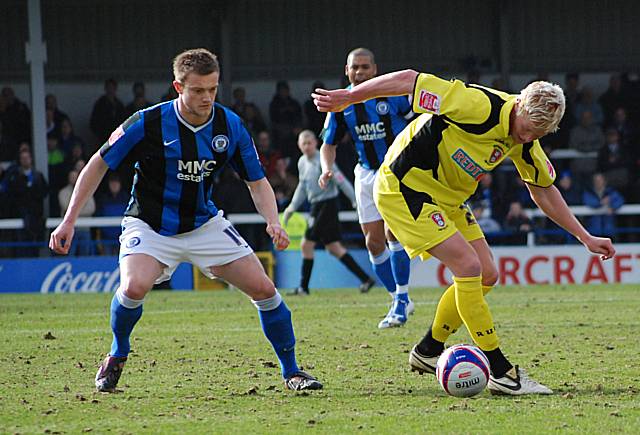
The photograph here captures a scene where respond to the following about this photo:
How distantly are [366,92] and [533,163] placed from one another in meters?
1.14

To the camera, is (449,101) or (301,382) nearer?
(449,101)

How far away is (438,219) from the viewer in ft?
21.4

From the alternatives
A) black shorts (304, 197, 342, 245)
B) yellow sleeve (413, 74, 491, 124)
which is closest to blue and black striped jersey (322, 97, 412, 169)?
yellow sleeve (413, 74, 491, 124)

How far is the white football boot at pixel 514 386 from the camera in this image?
6.31m

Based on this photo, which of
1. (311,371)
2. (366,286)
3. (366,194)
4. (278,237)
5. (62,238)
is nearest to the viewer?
(62,238)

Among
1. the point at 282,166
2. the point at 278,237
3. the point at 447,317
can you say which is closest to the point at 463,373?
the point at 447,317

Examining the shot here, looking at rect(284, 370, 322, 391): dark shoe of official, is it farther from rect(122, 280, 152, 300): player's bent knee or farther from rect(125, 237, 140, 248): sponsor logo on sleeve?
rect(125, 237, 140, 248): sponsor logo on sleeve

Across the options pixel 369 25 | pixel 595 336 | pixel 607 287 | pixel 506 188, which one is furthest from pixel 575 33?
pixel 595 336

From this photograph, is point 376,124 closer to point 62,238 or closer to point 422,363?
point 422,363

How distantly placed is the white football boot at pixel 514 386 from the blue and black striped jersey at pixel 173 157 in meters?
1.83

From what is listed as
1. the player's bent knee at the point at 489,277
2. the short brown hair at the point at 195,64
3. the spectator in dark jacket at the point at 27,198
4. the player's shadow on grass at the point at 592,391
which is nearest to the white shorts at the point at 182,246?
the short brown hair at the point at 195,64

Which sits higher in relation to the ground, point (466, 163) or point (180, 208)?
point (466, 163)

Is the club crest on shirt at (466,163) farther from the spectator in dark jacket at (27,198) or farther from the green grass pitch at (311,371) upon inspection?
the spectator in dark jacket at (27,198)

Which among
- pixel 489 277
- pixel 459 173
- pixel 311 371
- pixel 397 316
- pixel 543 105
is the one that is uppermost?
pixel 543 105
